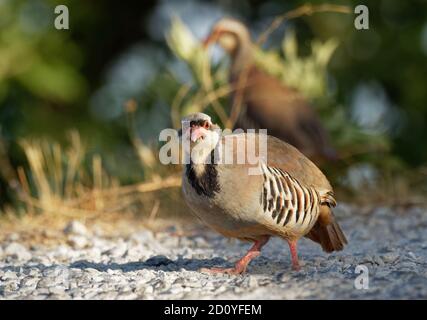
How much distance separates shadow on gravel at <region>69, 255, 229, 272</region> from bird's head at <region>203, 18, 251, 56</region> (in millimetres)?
3820

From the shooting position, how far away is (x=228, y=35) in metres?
8.55

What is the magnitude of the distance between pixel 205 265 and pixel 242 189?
740 millimetres

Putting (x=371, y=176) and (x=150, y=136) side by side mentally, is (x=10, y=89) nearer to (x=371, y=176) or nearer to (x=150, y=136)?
(x=150, y=136)

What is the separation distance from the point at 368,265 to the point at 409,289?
2.59 ft

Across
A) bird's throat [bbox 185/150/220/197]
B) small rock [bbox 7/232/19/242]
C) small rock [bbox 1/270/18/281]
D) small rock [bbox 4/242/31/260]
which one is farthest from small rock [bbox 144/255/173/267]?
small rock [bbox 7/232/19/242]

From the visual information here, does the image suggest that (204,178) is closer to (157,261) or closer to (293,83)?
(157,261)

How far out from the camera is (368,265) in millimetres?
4492

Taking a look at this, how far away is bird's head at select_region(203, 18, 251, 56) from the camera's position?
335 inches

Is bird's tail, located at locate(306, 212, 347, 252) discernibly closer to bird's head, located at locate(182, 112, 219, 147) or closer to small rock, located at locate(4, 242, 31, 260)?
bird's head, located at locate(182, 112, 219, 147)

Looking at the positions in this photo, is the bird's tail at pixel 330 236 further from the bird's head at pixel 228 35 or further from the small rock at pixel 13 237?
the bird's head at pixel 228 35

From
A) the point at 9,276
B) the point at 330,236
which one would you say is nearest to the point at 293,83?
the point at 330,236

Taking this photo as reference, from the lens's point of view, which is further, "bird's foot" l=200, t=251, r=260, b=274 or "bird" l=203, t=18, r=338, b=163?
"bird" l=203, t=18, r=338, b=163

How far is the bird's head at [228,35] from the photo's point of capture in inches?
335

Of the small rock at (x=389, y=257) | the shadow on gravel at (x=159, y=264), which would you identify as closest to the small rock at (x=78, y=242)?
the shadow on gravel at (x=159, y=264)
